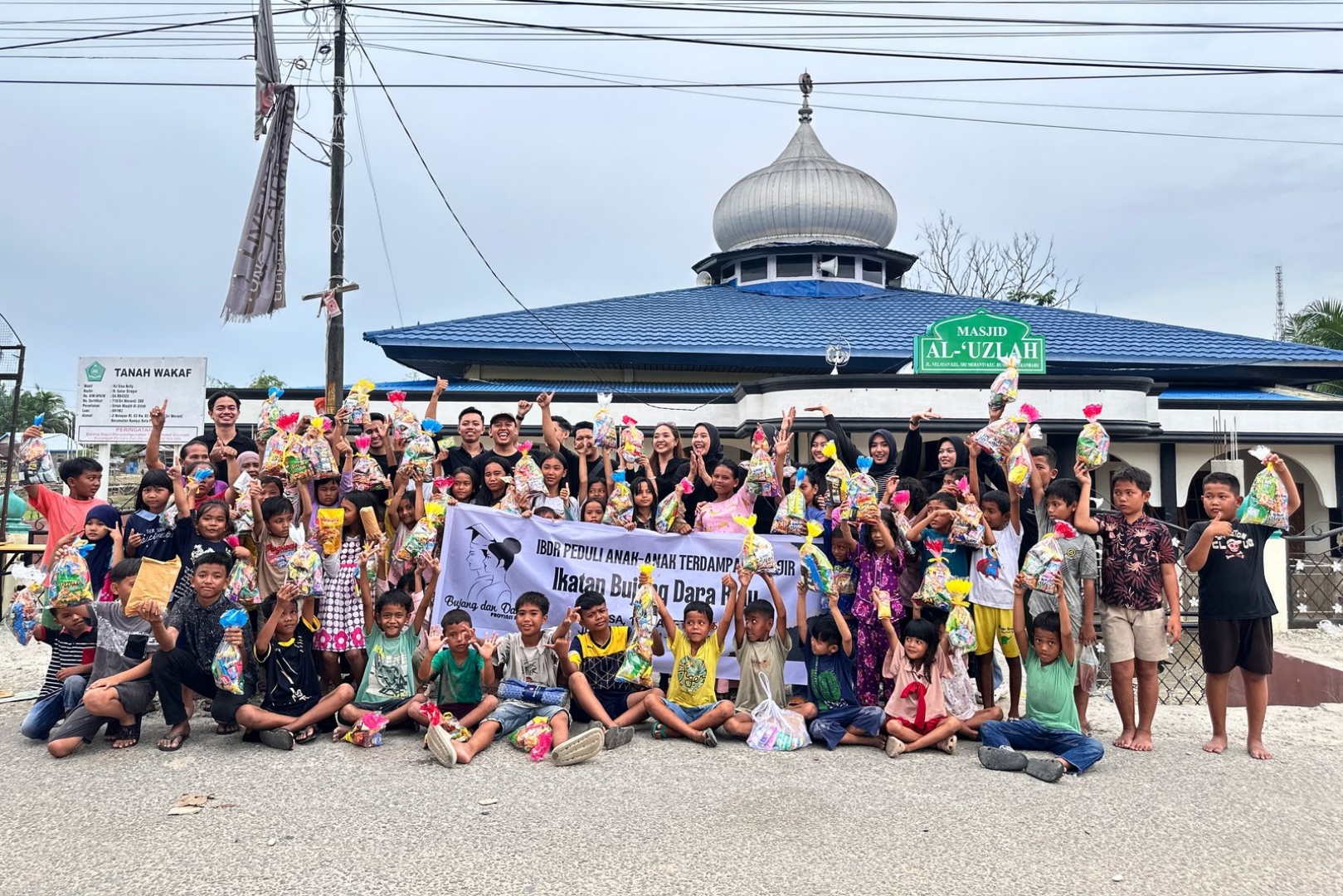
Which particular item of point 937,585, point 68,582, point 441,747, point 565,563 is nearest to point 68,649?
point 68,582

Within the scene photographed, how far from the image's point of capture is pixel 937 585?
571 cm

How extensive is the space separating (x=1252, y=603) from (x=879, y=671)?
2.10 meters

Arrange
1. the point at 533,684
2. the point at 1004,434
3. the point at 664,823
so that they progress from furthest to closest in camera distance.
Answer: the point at 1004,434
the point at 533,684
the point at 664,823

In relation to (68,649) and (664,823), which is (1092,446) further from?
(68,649)

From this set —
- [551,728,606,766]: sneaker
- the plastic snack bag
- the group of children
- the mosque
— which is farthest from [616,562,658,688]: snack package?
the mosque

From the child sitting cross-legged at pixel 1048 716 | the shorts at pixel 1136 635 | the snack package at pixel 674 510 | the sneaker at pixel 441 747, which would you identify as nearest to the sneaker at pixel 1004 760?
the child sitting cross-legged at pixel 1048 716

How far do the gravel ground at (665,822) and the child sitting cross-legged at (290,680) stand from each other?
0.18 meters

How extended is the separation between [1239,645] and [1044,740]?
4.39 ft

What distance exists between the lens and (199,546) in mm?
5984

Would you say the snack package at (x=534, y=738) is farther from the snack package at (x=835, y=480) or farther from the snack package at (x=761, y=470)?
the snack package at (x=835, y=480)

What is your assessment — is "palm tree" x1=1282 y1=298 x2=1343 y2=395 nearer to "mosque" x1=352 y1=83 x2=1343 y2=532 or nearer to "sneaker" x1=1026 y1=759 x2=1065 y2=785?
"mosque" x1=352 y1=83 x2=1343 y2=532

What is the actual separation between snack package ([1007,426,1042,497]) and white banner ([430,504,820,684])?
143 cm

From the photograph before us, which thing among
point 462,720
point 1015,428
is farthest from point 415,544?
point 1015,428

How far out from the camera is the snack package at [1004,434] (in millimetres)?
6348
